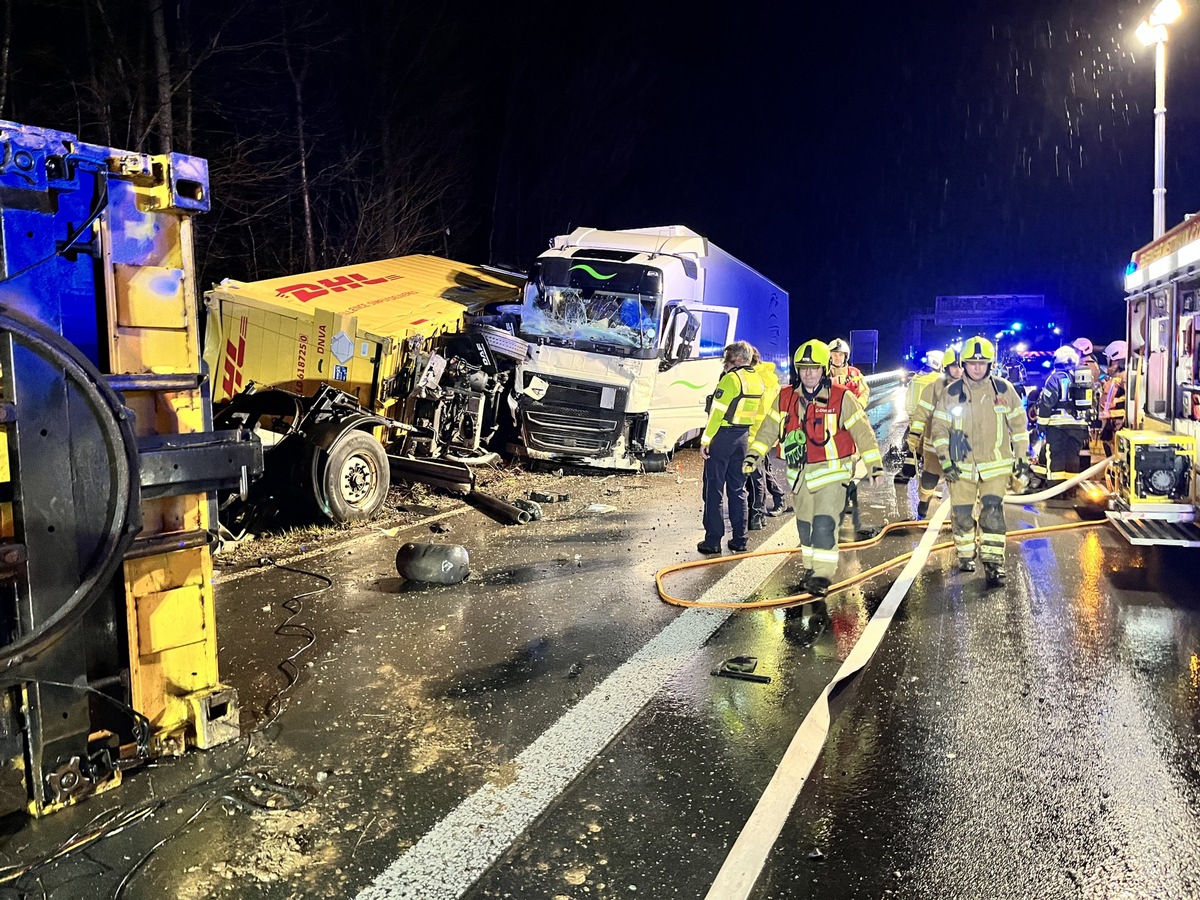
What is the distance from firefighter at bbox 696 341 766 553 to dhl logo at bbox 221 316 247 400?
21.1 feet

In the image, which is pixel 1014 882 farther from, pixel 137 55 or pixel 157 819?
pixel 137 55

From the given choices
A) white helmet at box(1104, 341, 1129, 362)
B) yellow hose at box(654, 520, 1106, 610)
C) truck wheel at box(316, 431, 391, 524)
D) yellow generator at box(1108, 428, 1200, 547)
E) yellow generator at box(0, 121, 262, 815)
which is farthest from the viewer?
white helmet at box(1104, 341, 1129, 362)

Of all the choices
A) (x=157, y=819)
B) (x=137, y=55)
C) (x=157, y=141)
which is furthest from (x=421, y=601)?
(x=137, y=55)

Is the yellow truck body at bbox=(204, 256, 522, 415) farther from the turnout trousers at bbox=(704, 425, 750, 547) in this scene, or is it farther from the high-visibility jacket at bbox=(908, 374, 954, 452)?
the high-visibility jacket at bbox=(908, 374, 954, 452)

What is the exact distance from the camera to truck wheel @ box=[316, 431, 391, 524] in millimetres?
8250

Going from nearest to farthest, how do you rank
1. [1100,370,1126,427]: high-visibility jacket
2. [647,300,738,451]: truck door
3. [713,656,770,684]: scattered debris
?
[713,656,770,684]: scattered debris, [1100,370,1126,427]: high-visibility jacket, [647,300,738,451]: truck door

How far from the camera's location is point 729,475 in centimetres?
779

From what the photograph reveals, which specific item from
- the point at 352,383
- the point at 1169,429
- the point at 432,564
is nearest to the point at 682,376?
the point at 352,383

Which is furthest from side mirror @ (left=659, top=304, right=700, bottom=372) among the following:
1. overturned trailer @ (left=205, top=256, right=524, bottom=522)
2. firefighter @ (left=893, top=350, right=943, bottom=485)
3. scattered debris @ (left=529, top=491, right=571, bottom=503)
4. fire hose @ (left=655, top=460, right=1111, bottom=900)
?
fire hose @ (left=655, top=460, right=1111, bottom=900)

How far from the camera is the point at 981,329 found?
2788 cm

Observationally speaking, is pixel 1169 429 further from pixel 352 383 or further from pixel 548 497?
pixel 352 383

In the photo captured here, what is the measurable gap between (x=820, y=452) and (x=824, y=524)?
48 cm

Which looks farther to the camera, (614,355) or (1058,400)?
(614,355)

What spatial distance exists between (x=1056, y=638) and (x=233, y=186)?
15859 millimetres
